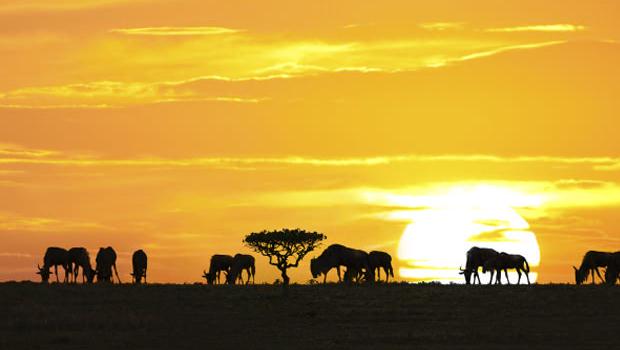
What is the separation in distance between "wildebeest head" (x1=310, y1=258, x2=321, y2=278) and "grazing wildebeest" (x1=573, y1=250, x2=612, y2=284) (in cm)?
1737

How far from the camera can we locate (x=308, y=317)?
67.6 metres

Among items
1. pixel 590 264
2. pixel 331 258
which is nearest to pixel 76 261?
pixel 331 258

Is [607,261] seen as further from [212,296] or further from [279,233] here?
[212,296]

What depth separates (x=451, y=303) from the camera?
234 feet

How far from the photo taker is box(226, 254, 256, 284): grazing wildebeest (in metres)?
95.8

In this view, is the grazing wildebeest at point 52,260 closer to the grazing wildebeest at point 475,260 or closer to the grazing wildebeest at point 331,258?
the grazing wildebeest at point 331,258

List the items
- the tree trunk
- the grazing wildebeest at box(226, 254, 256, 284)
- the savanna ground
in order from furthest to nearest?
the grazing wildebeest at box(226, 254, 256, 284) → the tree trunk → the savanna ground

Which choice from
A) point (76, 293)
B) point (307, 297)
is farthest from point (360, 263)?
point (76, 293)

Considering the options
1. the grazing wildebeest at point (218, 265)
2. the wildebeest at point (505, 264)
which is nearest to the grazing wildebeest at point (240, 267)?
the grazing wildebeest at point (218, 265)

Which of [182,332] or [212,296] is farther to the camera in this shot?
[212,296]

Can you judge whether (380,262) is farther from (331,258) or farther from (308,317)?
(308,317)

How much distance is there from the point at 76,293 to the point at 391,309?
1793 centimetres

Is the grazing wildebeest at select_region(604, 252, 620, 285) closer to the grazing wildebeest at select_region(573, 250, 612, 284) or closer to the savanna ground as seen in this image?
the grazing wildebeest at select_region(573, 250, 612, 284)

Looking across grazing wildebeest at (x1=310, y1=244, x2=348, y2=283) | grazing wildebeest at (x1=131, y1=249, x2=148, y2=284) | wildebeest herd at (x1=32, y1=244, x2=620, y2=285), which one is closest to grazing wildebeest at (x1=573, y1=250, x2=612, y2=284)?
wildebeest herd at (x1=32, y1=244, x2=620, y2=285)
